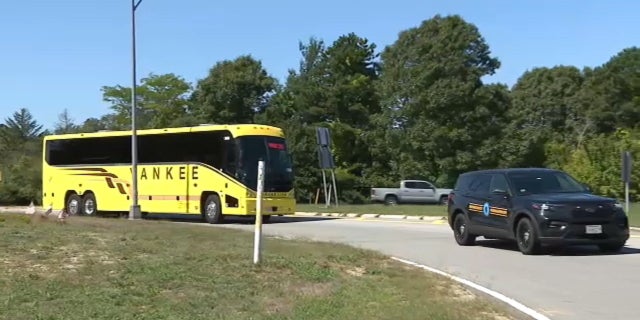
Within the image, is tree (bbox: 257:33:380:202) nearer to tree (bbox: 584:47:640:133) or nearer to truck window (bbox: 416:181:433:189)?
truck window (bbox: 416:181:433:189)

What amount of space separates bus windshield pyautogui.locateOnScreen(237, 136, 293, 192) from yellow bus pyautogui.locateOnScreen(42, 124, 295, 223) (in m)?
0.03

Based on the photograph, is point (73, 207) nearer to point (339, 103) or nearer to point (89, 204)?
point (89, 204)

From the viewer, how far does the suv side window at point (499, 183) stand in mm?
17255

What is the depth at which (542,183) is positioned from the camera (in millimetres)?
17094

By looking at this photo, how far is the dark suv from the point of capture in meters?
15.6

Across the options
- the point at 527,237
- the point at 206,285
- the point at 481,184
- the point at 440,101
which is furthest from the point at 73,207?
the point at 440,101

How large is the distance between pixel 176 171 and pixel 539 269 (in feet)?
59.0

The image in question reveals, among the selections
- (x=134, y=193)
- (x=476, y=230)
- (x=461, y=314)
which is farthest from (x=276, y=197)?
(x=461, y=314)

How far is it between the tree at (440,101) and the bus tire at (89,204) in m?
29.0

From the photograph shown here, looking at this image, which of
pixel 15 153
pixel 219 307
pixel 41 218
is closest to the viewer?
pixel 219 307

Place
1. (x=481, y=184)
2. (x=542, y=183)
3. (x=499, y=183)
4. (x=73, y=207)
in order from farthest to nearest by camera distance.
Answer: (x=73, y=207) → (x=481, y=184) → (x=499, y=183) → (x=542, y=183)

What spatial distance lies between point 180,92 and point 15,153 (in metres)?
26.2

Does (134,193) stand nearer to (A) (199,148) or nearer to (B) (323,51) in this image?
(A) (199,148)

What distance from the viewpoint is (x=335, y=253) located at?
14.6 metres
